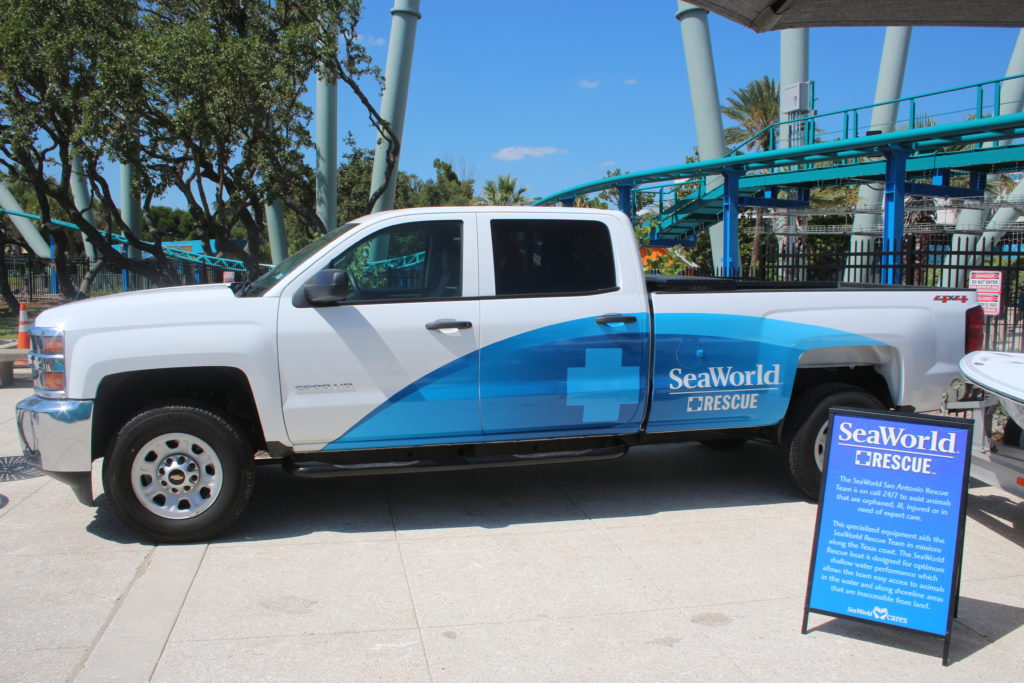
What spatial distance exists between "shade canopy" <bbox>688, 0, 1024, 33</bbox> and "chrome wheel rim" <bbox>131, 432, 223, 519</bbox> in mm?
4433

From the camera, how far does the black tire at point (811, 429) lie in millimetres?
5750

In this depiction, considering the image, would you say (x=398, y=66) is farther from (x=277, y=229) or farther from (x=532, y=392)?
(x=532, y=392)

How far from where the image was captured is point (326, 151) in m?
23.8

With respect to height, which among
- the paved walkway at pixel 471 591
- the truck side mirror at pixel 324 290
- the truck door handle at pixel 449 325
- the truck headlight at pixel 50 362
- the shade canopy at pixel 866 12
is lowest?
the paved walkway at pixel 471 591

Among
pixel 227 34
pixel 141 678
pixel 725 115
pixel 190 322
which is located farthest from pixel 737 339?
pixel 725 115

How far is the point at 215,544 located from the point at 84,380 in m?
1.23

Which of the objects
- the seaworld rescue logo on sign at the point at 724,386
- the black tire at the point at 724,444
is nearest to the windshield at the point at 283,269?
the seaworld rescue logo on sign at the point at 724,386

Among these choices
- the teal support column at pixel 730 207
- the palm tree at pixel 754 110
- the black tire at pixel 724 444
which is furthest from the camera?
the palm tree at pixel 754 110

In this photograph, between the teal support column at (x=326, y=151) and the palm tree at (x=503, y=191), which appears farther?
the palm tree at (x=503, y=191)

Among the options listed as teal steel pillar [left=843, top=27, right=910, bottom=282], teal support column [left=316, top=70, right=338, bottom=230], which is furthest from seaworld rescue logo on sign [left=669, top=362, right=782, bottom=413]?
teal steel pillar [left=843, top=27, right=910, bottom=282]

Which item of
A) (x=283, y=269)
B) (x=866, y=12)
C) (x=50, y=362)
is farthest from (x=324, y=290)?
(x=866, y=12)

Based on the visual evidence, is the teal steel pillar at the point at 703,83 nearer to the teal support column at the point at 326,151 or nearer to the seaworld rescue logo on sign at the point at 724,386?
the teal support column at the point at 326,151

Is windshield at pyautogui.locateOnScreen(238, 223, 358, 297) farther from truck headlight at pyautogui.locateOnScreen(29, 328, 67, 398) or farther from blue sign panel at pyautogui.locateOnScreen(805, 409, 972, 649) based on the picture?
blue sign panel at pyautogui.locateOnScreen(805, 409, 972, 649)

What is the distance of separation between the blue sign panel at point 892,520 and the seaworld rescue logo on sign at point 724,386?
5.27ft
